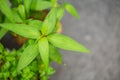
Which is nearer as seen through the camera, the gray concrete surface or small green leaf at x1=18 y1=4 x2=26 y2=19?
small green leaf at x1=18 y1=4 x2=26 y2=19

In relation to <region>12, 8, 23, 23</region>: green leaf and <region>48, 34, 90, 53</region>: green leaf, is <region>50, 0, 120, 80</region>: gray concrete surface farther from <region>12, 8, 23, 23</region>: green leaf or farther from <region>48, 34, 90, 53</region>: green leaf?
<region>48, 34, 90, 53</region>: green leaf

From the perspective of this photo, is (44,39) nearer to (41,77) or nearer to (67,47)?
(67,47)

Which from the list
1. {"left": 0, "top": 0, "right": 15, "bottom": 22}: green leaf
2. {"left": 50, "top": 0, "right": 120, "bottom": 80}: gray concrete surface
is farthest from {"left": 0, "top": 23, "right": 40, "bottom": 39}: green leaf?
{"left": 50, "top": 0, "right": 120, "bottom": 80}: gray concrete surface

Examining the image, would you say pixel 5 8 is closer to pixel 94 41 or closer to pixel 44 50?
pixel 44 50

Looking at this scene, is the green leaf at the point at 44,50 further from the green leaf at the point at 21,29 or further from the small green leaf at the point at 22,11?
the small green leaf at the point at 22,11

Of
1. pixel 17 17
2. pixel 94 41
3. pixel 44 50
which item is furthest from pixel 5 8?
pixel 94 41

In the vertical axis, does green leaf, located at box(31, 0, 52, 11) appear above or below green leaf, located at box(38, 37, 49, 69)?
above
